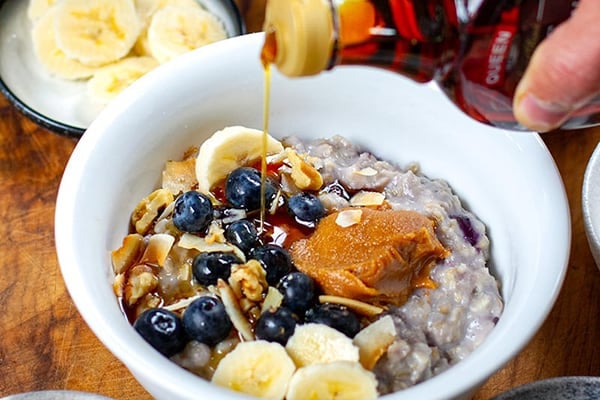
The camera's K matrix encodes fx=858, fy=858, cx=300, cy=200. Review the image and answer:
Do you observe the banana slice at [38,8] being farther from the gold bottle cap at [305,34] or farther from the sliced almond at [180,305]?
the gold bottle cap at [305,34]

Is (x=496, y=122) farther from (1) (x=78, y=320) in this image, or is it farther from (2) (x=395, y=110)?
(1) (x=78, y=320)

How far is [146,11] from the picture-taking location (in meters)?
1.97

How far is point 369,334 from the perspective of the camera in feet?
3.88

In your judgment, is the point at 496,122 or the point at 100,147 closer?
the point at 496,122

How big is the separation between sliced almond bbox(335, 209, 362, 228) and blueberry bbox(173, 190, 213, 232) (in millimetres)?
200

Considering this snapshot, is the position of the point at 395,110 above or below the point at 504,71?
below

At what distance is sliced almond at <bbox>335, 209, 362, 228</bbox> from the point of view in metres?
1.30

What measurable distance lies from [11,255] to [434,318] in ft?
2.62

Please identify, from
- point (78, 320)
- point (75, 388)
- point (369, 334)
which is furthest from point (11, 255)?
point (369, 334)

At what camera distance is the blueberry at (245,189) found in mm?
1338

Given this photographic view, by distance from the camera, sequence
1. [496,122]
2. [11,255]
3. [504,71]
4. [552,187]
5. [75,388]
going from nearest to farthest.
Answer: [504,71]
[496,122]
[552,187]
[75,388]
[11,255]

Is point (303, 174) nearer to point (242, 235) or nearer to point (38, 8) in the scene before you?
point (242, 235)

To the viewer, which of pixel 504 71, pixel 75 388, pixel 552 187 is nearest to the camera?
pixel 504 71

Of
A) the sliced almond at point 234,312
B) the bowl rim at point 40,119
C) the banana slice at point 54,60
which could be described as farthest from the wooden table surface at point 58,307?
the sliced almond at point 234,312
